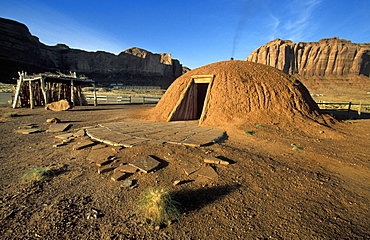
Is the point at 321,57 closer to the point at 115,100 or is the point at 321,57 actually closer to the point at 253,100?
the point at 115,100

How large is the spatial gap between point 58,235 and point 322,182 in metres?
4.11

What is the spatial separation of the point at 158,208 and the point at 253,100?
6655 millimetres

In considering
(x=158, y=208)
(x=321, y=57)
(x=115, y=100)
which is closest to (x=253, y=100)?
(x=158, y=208)

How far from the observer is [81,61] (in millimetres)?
68562

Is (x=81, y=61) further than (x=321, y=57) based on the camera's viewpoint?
Yes

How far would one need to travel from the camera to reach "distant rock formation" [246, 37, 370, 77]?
5025 cm

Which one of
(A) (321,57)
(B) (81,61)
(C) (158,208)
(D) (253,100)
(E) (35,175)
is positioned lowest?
(E) (35,175)

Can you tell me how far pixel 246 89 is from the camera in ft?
25.8

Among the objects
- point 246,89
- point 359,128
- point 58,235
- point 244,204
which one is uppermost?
point 246,89

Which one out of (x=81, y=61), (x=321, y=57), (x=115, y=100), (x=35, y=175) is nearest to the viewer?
(x=35, y=175)

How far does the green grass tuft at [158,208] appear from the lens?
2.15m

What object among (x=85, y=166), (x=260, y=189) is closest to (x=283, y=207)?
(x=260, y=189)

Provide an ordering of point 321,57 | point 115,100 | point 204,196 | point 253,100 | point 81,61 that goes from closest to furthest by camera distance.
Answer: point 204,196 < point 253,100 < point 115,100 < point 321,57 < point 81,61

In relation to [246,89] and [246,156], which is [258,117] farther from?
[246,156]
